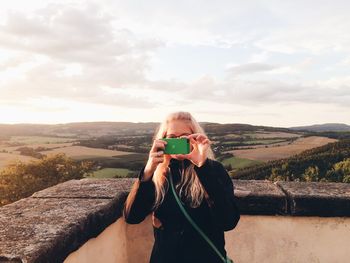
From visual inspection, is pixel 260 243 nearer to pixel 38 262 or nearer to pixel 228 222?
pixel 228 222

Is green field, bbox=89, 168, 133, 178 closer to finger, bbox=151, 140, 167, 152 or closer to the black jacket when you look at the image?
the black jacket

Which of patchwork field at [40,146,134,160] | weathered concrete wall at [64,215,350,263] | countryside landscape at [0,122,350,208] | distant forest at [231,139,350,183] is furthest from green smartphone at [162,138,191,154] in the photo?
patchwork field at [40,146,134,160]

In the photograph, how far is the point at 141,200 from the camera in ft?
6.59

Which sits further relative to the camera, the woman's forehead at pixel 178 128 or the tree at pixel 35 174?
the tree at pixel 35 174

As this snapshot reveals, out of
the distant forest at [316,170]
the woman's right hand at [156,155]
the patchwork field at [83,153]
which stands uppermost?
the woman's right hand at [156,155]

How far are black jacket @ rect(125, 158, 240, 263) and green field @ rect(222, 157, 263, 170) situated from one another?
24052mm

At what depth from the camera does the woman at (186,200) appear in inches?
74.4

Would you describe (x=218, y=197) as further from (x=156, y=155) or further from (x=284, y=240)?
Answer: (x=284, y=240)

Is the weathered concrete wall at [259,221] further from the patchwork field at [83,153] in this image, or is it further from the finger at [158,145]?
the patchwork field at [83,153]

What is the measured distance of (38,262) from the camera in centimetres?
141

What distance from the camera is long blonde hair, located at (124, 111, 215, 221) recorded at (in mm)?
1962

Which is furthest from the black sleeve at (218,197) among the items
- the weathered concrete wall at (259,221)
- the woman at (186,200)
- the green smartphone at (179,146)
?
the weathered concrete wall at (259,221)

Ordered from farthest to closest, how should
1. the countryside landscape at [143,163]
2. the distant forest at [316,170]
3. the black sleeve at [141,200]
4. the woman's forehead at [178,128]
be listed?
1. the countryside landscape at [143,163]
2. the distant forest at [316,170]
3. the woman's forehead at [178,128]
4. the black sleeve at [141,200]

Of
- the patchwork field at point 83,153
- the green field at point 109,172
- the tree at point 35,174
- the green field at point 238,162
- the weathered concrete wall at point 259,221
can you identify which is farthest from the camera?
the patchwork field at point 83,153
